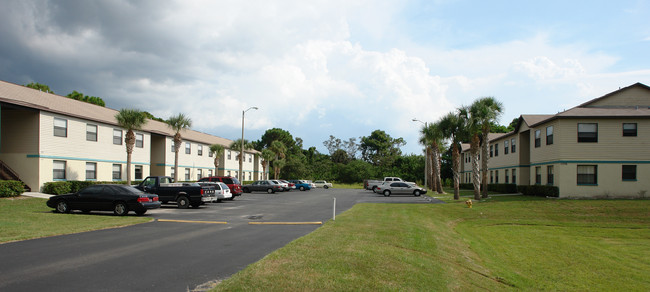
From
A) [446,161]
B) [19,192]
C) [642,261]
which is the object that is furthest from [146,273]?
[446,161]

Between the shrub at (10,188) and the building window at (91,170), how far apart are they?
283 inches

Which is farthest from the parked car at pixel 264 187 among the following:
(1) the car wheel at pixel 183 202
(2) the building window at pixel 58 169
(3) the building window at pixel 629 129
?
(3) the building window at pixel 629 129

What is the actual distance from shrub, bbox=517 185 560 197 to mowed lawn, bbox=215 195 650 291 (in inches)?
167

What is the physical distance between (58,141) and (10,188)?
576 cm

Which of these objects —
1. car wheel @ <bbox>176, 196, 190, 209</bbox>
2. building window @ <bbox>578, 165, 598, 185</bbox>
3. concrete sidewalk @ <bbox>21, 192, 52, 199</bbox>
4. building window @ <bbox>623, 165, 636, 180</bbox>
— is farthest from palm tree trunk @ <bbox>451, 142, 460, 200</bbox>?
concrete sidewalk @ <bbox>21, 192, 52, 199</bbox>

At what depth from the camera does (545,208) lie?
77.3 feet

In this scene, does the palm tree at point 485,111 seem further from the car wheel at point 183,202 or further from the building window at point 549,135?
the car wheel at point 183,202

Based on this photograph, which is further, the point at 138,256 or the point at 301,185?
the point at 301,185

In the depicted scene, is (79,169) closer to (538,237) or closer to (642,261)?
(538,237)

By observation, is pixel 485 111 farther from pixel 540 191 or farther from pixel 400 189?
pixel 400 189

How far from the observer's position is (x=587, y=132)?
89.9 feet

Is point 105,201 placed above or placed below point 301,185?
above

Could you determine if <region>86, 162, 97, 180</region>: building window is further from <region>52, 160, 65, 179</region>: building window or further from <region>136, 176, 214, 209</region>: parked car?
<region>136, 176, 214, 209</region>: parked car

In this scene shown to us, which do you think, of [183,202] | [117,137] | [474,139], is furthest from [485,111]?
[117,137]
